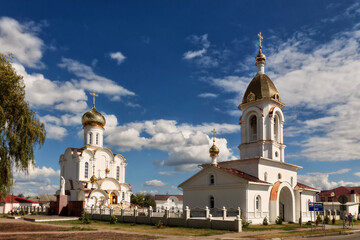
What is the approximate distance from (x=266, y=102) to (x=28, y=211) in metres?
31.9

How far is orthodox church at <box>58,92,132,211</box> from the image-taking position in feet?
134

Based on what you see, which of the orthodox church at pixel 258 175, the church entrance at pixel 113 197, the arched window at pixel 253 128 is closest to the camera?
the orthodox church at pixel 258 175

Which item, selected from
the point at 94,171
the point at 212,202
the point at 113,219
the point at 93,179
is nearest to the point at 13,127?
the point at 113,219

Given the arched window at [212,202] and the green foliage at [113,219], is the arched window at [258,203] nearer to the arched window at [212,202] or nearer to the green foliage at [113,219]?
the arched window at [212,202]

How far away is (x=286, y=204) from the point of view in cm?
2984

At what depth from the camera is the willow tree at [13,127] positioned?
15812 mm

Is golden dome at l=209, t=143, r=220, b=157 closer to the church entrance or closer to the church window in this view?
the church window

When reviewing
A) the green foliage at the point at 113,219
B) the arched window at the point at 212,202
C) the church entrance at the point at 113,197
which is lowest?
the green foliage at the point at 113,219

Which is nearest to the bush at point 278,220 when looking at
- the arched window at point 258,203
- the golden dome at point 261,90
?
the arched window at point 258,203

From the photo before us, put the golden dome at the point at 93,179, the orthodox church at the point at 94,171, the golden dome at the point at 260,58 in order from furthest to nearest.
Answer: the golden dome at the point at 93,179
the orthodox church at the point at 94,171
the golden dome at the point at 260,58

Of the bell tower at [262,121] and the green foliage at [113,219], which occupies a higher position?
the bell tower at [262,121]

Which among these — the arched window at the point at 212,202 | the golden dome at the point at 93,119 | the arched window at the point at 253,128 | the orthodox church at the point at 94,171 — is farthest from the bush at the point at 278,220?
the golden dome at the point at 93,119

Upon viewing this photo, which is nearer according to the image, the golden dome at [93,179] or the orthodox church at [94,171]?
the orthodox church at [94,171]

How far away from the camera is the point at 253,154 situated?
30.4m
